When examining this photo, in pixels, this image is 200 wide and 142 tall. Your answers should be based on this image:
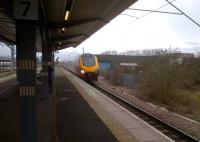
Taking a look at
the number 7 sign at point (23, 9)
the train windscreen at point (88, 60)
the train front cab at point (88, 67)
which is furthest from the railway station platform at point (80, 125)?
the train windscreen at point (88, 60)

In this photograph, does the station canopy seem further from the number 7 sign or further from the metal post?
the number 7 sign

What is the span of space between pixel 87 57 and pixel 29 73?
99.4 feet

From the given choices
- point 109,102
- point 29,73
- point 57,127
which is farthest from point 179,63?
point 29,73

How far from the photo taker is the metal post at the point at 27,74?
6949mm

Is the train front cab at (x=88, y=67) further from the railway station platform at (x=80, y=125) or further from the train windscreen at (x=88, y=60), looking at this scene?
the railway station platform at (x=80, y=125)

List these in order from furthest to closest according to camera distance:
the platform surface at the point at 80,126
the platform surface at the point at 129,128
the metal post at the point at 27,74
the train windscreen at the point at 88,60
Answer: the train windscreen at the point at 88,60 < the platform surface at the point at 129,128 < the platform surface at the point at 80,126 < the metal post at the point at 27,74

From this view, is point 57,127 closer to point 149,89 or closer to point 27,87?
point 27,87

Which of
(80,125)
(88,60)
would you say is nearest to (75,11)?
(80,125)

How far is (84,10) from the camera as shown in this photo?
15.9 m

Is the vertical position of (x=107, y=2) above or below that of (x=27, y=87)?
above

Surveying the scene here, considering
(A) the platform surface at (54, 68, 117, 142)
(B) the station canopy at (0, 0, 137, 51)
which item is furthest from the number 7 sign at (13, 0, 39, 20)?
(B) the station canopy at (0, 0, 137, 51)

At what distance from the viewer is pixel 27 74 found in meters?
7.07

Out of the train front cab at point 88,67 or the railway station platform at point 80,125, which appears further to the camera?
the train front cab at point 88,67

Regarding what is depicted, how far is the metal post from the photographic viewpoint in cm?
695
